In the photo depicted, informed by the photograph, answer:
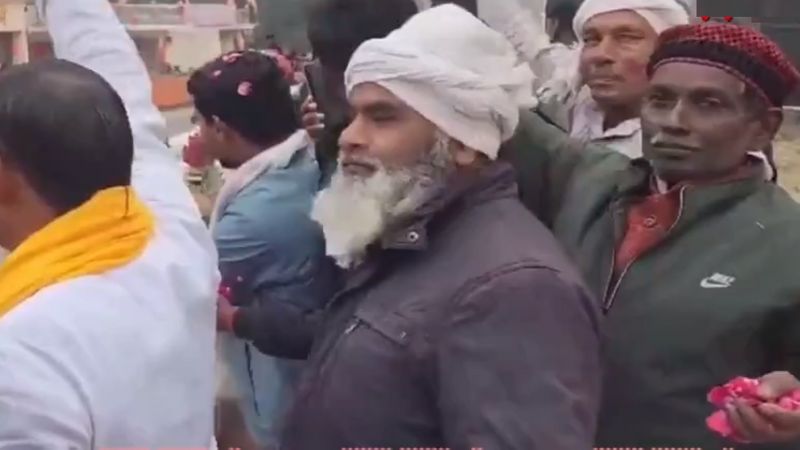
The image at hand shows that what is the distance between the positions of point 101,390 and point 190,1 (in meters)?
3.83

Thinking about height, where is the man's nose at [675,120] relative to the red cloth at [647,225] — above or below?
above

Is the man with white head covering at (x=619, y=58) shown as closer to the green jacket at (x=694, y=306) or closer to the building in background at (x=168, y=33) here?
the green jacket at (x=694, y=306)

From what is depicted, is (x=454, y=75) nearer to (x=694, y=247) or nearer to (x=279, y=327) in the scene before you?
(x=694, y=247)

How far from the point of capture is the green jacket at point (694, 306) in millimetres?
1716

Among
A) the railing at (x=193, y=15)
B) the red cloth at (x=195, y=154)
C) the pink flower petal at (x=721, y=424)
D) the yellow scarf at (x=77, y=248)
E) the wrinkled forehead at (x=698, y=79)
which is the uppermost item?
the yellow scarf at (x=77, y=248)

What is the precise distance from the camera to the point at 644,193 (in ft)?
6.36

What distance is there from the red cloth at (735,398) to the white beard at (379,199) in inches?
19.8

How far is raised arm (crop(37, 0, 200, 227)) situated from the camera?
1.96 meters

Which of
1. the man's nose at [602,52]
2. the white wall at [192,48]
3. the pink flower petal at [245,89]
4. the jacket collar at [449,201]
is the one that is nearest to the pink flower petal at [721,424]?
the jacket collar at [449,201]

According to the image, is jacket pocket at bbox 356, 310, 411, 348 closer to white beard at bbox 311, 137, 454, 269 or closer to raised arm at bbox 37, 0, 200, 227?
white beard at bbox 311, 137, 454, 269

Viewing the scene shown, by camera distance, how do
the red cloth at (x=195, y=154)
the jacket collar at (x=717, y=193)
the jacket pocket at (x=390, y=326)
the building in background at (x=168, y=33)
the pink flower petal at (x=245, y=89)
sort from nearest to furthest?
the jacket pocket at (x=390, y=326)
the jacket collar at (x=717, y=193)
the pink flower petal at (x=245, y=89)
the red cloth at (x=195, y=154)
the building in background at (x=168, y=33)

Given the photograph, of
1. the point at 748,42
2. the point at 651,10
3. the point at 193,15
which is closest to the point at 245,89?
the point at 651,10

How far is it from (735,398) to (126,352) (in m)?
0.82

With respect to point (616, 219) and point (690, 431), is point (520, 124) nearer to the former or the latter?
point (616, 219)
